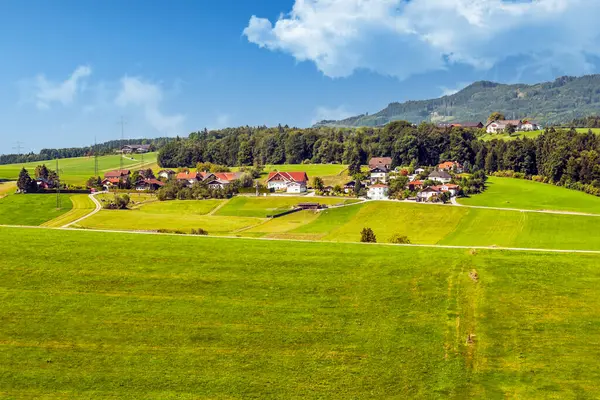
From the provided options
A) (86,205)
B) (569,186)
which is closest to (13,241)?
(86,205)

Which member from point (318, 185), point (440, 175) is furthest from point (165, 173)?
point (440, 175)

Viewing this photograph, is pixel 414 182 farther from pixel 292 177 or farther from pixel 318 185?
pixel 292 177

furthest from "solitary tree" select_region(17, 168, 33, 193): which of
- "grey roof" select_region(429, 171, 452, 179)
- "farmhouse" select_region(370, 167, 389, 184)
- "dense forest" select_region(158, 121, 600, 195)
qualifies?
"grey roof" select_region(429, 171, 452, 179)

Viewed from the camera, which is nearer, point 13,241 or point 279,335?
point 279,335

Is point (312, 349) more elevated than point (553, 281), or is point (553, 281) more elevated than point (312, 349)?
point (553, 281)

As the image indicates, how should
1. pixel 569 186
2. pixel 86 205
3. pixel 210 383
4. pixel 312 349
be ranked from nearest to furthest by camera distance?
pixel 210 383, pixel 312 349, pixel 86 205, pixel 569 186

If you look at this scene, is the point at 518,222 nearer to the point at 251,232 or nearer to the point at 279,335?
the point at 251,232
